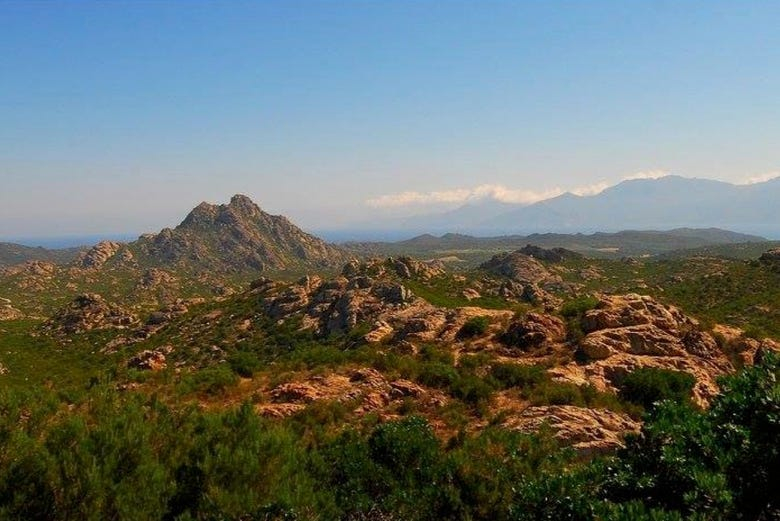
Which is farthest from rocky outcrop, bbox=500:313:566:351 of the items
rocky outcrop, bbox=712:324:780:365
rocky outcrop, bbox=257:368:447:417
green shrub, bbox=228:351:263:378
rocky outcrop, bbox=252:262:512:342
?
green shrub, bbox=228:351:263:378

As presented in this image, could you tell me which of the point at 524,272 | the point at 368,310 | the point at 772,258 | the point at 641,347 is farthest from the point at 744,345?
the point at 524,272

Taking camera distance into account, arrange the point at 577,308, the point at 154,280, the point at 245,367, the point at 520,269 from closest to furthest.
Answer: the point at 245,367
the point at 577,308
the point at 520,269
the point at 154,280

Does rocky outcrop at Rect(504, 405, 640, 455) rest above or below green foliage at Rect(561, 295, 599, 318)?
below

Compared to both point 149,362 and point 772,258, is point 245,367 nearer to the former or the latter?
point 149,362

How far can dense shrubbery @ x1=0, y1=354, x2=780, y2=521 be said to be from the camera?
36.1ft

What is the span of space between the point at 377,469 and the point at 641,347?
2319 centimetres

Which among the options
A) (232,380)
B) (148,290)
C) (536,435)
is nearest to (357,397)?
(232,380)

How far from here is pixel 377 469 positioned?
1650cm

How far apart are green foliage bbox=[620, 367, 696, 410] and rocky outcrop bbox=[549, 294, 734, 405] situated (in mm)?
823

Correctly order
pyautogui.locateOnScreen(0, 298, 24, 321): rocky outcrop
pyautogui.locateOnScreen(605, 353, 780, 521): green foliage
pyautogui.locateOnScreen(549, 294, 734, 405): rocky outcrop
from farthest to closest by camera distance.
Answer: pyautogui.locateOnScreen(0, 298, 24, 321): rocky outcrop < pyautogui.locateOnScreen(549, 294, 734, 405): rocky outcrop < pyautogui.locateOnScreen(605, 353, 780, 521): green foliage

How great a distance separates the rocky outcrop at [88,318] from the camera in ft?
268

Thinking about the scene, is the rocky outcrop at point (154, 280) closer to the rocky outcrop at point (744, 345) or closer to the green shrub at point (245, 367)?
the green shrub at point (245, 367)

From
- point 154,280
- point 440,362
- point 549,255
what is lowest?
point 154,280

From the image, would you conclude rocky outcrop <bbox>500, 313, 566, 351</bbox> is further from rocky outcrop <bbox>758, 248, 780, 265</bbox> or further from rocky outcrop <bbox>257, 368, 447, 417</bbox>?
rocky outcrop <bbox>758, 248, 780, 265</bbox>
